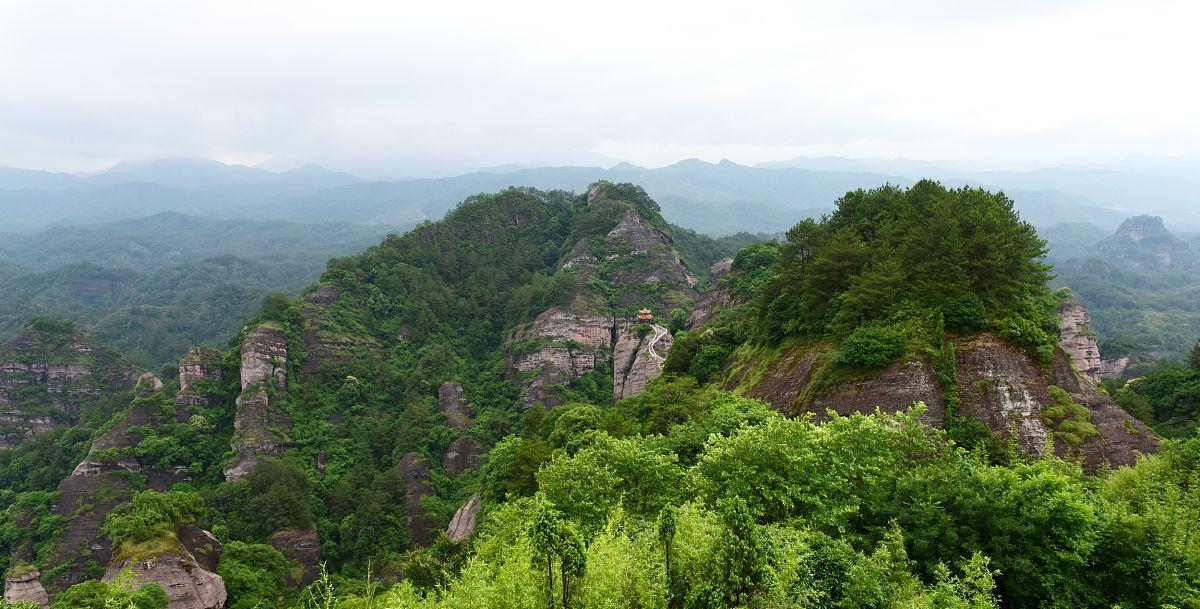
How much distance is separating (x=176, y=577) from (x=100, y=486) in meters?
25.2

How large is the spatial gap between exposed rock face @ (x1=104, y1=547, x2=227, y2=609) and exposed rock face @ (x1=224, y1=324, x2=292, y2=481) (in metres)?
19.7

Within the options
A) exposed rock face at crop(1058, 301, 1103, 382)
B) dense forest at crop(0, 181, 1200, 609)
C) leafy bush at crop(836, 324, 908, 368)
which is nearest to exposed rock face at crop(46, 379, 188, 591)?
dense forest at crop(0, 181, 1200, 609)

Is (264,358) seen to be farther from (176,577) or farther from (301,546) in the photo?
(176,577)

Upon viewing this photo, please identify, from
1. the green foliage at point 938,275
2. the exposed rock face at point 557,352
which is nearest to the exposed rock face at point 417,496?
the exposed rock face at point 557,352

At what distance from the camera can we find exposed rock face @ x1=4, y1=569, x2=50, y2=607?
33.2m

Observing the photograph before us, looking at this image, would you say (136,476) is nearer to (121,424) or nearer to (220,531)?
(121,424)

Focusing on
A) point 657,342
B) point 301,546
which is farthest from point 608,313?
point 301,546

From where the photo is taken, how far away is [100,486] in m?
47.2

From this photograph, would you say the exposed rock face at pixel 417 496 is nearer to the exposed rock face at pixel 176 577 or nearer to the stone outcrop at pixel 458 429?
the stone outcrop at pixel 458 429

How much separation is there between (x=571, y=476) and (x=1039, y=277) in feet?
78.8

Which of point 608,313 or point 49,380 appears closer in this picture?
point 608,313

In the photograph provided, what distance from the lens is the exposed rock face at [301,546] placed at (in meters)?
44.0

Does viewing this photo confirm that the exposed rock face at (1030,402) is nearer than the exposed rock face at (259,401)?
Yes

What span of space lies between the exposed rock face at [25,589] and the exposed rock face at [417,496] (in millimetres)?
23209
